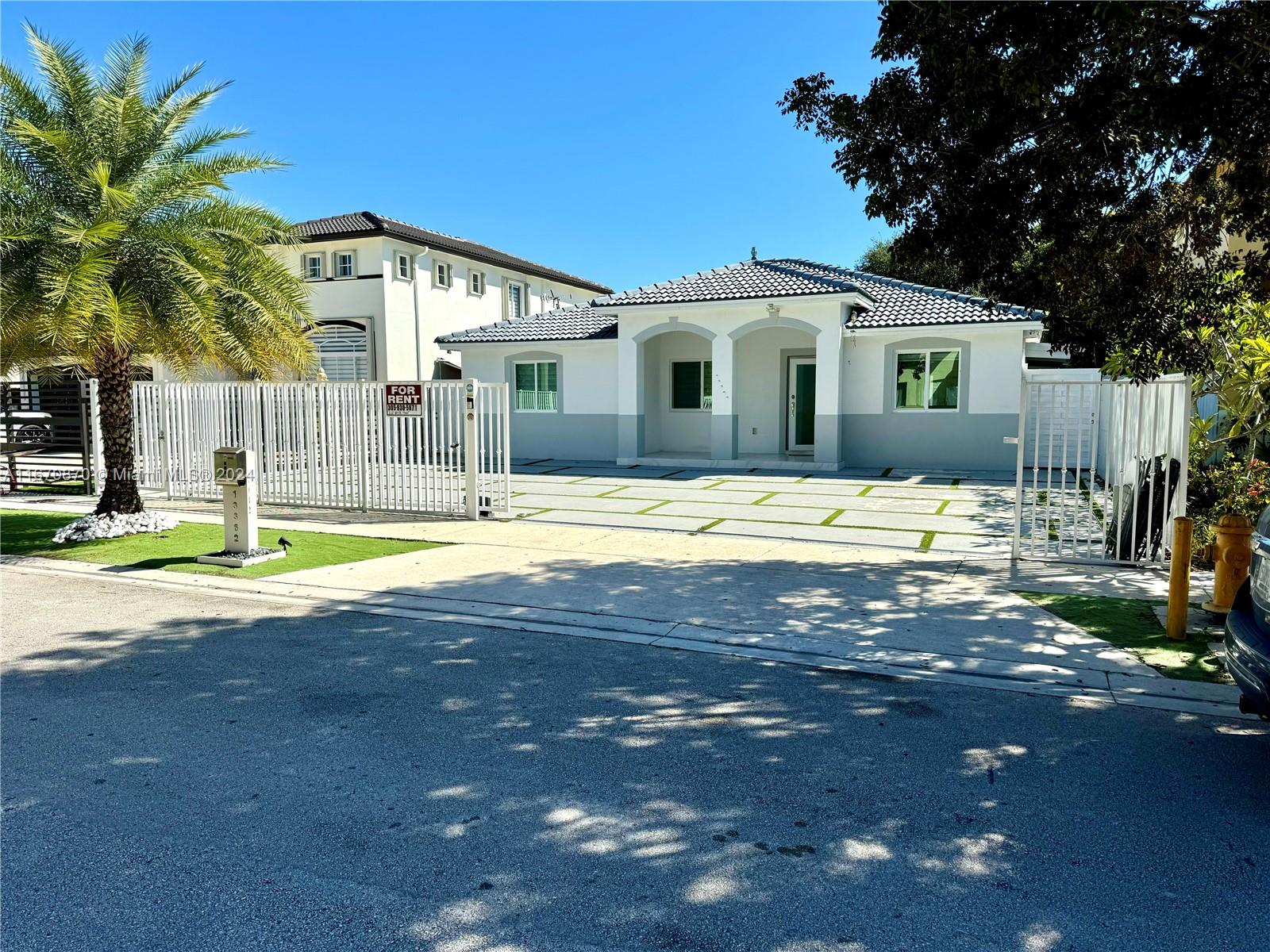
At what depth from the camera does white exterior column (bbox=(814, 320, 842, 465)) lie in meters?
18.9

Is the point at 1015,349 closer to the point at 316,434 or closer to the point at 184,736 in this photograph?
the point at 316,434

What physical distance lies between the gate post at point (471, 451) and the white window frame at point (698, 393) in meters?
11.5

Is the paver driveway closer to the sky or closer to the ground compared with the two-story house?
closer to the ground

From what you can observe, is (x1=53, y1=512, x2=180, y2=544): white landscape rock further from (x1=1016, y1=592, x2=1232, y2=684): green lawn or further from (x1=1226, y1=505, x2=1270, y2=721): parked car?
(x1=1226, y1=505, x2=1270, y2=721): parked car

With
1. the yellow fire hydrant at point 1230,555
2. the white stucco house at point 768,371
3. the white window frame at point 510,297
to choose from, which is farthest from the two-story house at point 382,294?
the yellow fire hydrant at point 1230,555

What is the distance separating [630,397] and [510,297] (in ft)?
33.2

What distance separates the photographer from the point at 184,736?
14.4 ft

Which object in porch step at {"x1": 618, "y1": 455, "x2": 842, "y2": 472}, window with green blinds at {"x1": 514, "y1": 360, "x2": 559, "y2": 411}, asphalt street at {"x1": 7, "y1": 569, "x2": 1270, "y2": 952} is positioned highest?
window with green blinds at {"x1": 514, "y1": 360, "x2": 559, "y2": 411}

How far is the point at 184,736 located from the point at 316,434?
8922 millimetres

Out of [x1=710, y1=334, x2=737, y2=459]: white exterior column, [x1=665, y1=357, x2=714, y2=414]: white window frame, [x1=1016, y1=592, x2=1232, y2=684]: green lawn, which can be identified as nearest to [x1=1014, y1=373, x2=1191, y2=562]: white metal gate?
[x1=1016, y1=592, x2=1232, y2=684]: green lawn

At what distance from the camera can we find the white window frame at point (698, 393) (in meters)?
22.7

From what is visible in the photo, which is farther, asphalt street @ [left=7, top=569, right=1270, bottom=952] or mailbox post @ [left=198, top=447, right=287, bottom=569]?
mailbox post @ [left=198, top=447, right=287, bottom=569]

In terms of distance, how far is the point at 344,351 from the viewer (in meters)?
23.3

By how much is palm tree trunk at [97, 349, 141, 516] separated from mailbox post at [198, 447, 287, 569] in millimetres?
2526
